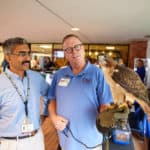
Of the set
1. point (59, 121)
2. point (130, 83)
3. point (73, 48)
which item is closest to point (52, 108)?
point (59, 121)

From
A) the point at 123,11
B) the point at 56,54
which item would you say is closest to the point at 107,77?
the point at 123,11

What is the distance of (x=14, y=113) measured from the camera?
1.50m

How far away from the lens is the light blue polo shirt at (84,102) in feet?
4.64

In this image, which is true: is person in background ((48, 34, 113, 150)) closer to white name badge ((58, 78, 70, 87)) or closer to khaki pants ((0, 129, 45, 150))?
white name badge ((58, 78, 70, 87))

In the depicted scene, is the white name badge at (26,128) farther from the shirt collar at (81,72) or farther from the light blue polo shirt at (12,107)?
the shirt collar at (81,72)

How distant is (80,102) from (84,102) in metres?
0.03

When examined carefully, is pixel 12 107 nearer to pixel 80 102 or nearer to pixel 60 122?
pixel 60 122

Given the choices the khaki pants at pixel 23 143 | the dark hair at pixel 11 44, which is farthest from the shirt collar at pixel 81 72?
the khaki pants at pixel 23 143

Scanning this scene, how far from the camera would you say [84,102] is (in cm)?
141

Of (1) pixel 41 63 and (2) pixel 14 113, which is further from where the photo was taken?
(1) pixel 41 63

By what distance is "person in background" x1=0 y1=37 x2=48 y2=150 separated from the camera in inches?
58.8

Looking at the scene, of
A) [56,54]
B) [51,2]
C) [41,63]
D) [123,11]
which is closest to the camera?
[51,2]

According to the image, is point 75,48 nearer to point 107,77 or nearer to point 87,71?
point 87,71

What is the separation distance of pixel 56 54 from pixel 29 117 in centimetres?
864
